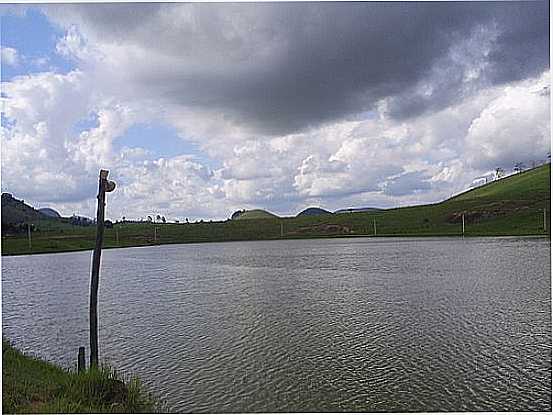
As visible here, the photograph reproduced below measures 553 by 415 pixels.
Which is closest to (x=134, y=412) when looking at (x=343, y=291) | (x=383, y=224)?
(x=343, y=291)

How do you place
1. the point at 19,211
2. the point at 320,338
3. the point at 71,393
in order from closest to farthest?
the point at 71,393
the point at 320,338
the point at 19,211

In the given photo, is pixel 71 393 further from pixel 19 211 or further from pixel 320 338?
pixel 19 211

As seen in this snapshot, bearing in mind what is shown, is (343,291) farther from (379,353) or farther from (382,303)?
(379,353)

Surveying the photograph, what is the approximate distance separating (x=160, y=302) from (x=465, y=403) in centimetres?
1255

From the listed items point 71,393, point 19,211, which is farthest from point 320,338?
point 19,211

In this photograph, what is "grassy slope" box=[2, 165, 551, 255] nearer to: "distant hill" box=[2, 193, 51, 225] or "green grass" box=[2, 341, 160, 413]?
"distant hill" box=[2, 193, 51, 225]

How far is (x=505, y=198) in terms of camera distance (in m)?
105

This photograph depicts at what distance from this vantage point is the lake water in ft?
28.6

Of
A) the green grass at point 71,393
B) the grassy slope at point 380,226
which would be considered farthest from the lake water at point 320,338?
the grassy slope at point 380,226

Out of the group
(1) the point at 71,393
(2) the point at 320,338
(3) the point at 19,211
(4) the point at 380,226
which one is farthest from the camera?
(3) the point at 19,211

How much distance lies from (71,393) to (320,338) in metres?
6.28

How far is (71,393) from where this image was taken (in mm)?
7523

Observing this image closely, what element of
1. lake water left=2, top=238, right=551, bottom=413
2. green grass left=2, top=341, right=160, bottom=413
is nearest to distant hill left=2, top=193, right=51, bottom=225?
lake water left=2, top=238, right=551, bottom=413

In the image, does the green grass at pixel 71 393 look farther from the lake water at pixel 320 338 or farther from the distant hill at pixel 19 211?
the distant hill at pixel 19 211
